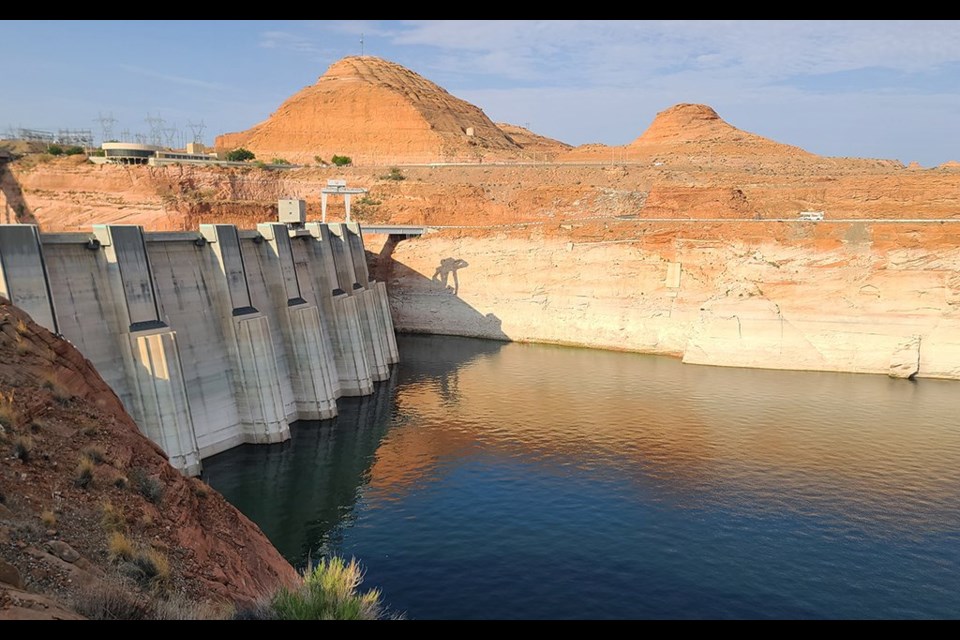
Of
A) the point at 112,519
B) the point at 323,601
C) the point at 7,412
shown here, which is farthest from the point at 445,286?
the point at 323,601

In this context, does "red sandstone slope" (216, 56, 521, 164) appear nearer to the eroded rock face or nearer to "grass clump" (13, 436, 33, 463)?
the eroded rock face

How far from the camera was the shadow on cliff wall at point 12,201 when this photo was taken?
214 feet

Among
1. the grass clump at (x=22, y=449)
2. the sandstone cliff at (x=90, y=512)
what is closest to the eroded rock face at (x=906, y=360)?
the sandstone cliff at (x=90, y=512)

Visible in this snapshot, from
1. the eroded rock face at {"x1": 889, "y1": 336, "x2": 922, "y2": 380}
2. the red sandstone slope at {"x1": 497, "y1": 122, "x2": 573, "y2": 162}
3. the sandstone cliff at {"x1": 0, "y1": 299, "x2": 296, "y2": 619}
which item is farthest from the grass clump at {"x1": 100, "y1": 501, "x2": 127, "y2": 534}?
the red sandstone slope at {"x1": 497, "y1": 122, "x2": 573, "y2": 162}

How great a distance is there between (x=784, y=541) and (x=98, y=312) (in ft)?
85.2

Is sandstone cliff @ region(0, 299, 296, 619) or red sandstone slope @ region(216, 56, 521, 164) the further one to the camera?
red sandstone slope @ region(216, 56, 521, 164)

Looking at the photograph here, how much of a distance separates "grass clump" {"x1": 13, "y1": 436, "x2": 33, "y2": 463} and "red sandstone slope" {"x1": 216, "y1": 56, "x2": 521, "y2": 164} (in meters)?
88.3

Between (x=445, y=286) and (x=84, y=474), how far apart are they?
49453 mm

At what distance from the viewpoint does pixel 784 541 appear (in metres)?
22.9

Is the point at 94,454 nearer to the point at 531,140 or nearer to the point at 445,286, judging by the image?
the point at 445,286

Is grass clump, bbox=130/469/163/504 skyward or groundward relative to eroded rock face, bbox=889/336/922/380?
skyward

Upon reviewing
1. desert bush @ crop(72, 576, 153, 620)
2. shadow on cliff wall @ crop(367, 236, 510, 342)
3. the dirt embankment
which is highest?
the dirt embankment

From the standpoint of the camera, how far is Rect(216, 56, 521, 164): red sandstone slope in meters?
100
